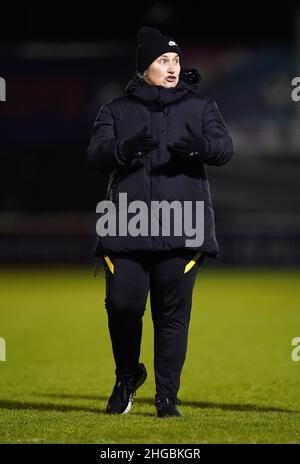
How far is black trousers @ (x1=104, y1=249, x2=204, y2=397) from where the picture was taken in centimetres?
608

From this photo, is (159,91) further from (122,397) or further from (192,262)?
(122,397)

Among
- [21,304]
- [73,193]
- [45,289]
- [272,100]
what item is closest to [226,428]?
[21,304]

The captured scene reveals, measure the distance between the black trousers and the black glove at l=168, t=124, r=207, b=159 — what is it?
1.75 ft

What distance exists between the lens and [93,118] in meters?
24.1

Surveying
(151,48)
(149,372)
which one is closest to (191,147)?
(151,48)

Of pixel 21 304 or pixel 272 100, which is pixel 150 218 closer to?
pixel 21 304

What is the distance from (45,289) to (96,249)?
39.2 feet

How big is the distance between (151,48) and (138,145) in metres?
0.61

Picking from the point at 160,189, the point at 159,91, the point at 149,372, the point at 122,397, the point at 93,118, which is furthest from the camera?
the point at 93,118

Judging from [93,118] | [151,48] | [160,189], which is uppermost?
[93,118]

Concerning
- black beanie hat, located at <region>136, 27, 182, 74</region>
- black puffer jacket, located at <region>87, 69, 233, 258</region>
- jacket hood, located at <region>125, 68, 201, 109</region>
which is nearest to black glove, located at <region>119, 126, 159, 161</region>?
black puffer jacket, located at <region>87, 69, 233, 258</region>

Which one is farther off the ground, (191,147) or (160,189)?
(191,147)

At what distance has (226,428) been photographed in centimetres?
577

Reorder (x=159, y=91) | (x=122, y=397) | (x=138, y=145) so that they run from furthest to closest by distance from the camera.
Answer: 1. (x=122, y=397)
2. (x=159, y=91)
3. (x=138, y=145)
